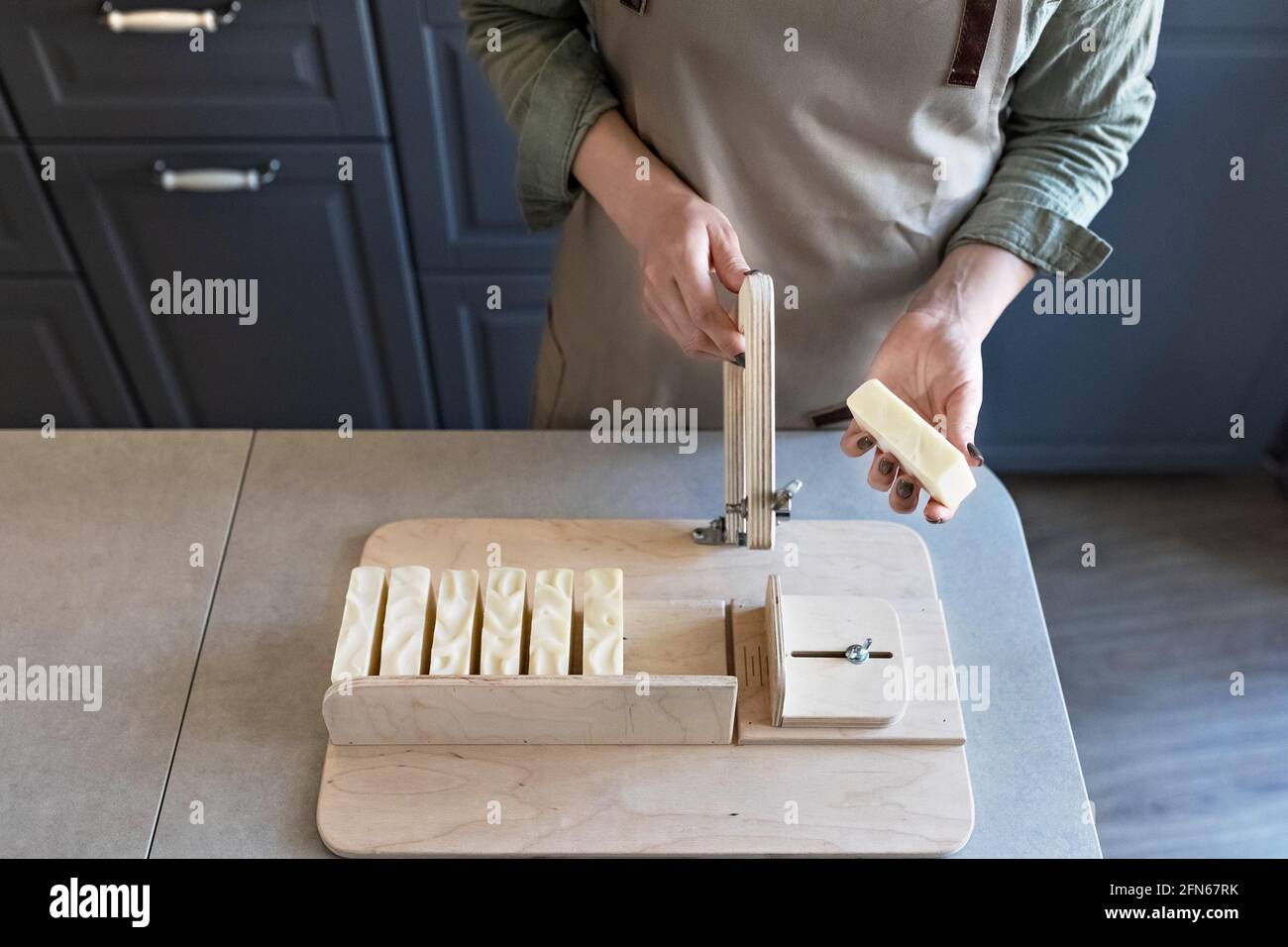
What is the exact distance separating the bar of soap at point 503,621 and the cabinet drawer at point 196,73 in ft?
3.23

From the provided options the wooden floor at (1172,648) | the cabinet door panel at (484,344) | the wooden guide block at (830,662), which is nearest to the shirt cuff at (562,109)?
the wooden guide block at (830,662)

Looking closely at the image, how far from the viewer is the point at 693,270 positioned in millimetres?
873

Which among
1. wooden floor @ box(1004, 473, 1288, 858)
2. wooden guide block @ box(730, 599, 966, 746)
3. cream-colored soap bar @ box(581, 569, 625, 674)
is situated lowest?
wooden floor @ box(1004, 473, 1288, 858)

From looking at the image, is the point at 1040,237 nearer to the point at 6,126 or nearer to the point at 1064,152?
the point at 1064,152

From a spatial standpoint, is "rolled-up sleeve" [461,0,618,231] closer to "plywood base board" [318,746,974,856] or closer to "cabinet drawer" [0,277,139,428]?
"plywood base board" [318,746,974,856]

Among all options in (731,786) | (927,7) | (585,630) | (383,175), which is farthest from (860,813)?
(383,175)

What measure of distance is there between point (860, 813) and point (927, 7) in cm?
65

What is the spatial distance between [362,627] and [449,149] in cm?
101

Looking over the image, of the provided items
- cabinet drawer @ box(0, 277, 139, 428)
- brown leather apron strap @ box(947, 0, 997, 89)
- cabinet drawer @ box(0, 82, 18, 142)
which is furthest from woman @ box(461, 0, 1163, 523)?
cabinet drawer @ box(0, 277, 139, 428)

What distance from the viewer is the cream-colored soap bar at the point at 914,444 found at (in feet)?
2.55

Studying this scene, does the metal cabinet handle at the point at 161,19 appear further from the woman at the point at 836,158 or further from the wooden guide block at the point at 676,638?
the wooden guide block at the point at 676,638

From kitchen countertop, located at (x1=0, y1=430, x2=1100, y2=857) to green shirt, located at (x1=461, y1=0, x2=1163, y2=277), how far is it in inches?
9.8

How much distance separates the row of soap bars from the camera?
0.80 m
